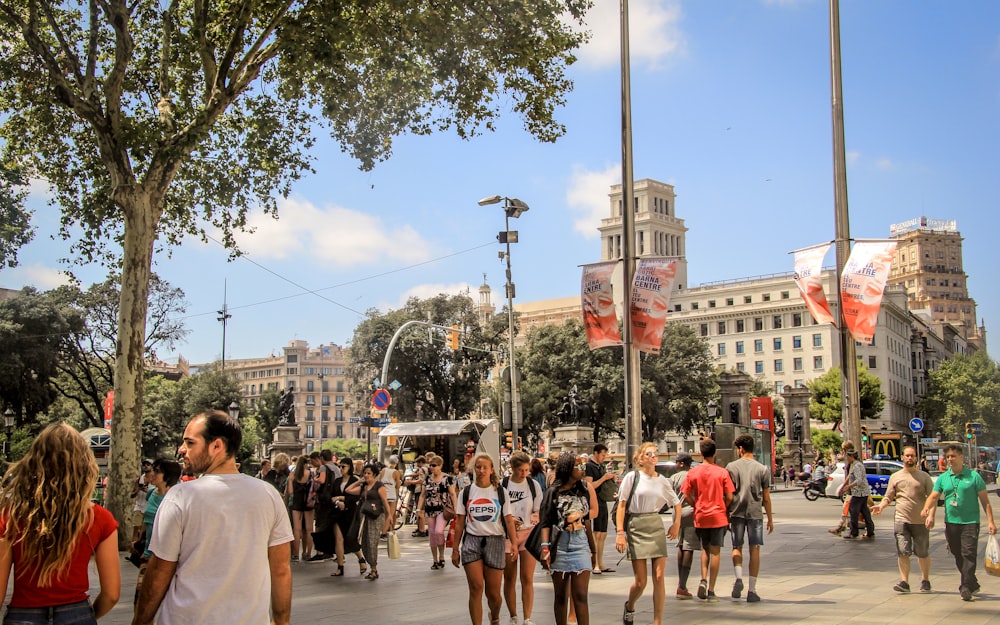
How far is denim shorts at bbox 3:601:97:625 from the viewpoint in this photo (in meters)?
4.02

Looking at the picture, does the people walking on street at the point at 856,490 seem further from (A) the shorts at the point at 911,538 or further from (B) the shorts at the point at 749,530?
(B) the shorts at the point at 749,530

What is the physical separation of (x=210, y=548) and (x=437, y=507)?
10724 millimetres

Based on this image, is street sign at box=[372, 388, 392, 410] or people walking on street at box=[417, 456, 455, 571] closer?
people walking on street at box=[417, 456, 455, 571]

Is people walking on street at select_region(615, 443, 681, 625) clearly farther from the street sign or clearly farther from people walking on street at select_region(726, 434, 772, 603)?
the street sign

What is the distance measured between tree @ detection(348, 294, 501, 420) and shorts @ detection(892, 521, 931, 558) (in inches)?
2110

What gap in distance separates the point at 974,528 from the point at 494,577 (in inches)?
207

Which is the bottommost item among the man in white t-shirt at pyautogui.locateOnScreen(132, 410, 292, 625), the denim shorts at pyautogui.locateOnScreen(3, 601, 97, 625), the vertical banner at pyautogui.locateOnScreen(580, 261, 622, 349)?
the denim shorts at pyautogui.locateOnScreen(3, 601, 97, 625)

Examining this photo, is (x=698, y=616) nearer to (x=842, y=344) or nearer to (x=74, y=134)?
(x=842, y=344)

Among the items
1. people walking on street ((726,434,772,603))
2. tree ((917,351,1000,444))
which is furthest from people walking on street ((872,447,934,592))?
tree ((917,351,1000,444))

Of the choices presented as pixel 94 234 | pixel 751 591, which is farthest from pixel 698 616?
pixel 94 234

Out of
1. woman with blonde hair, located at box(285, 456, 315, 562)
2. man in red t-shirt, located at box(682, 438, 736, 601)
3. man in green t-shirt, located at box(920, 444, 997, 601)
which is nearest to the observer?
man in red t-shirt, located at box(682, 438, 736, 601)

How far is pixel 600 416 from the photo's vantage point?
2581 inches

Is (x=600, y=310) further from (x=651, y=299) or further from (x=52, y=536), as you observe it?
(x=52, y=536)

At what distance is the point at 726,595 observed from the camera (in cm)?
1076
